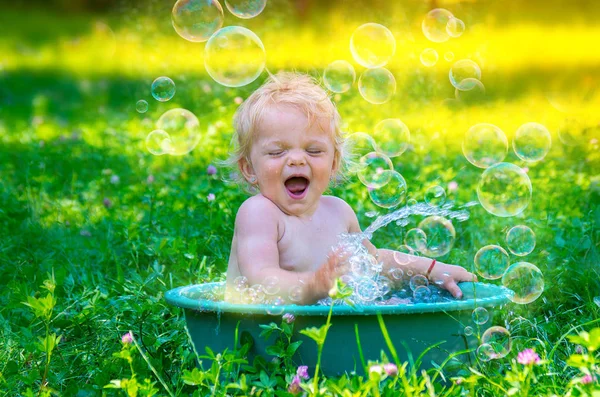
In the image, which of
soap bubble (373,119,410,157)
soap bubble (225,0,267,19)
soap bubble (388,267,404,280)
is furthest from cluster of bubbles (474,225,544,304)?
soap bubble (225,0,267,19)

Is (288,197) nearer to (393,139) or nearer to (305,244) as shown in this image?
(305,244)

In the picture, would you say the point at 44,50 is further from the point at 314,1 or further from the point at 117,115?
the point at 117,115

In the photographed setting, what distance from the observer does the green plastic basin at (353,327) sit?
2.11 m

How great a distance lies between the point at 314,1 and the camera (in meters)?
13.4

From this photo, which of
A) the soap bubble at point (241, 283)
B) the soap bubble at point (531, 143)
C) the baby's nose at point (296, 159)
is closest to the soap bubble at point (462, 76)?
the soap bubble at point (531, 143)

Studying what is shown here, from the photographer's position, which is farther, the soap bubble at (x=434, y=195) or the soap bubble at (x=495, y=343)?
the soap bubble at (x=434, y=195)

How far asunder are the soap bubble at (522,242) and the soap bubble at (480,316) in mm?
797

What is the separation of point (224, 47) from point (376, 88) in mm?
849

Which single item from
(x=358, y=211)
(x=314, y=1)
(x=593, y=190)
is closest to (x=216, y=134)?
(x=358, y=211)

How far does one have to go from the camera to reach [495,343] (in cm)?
230

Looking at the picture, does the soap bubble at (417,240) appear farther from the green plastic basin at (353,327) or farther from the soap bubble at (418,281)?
the green plastic basin at (353,327)

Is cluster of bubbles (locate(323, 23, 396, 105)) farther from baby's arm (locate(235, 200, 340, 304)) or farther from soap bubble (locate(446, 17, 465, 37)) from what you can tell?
baby's arm (locate(235, 200, 340, 304))

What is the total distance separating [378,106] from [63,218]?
372 cm

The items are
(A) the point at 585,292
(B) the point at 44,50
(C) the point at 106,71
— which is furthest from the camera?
(B) the point at 44,50
